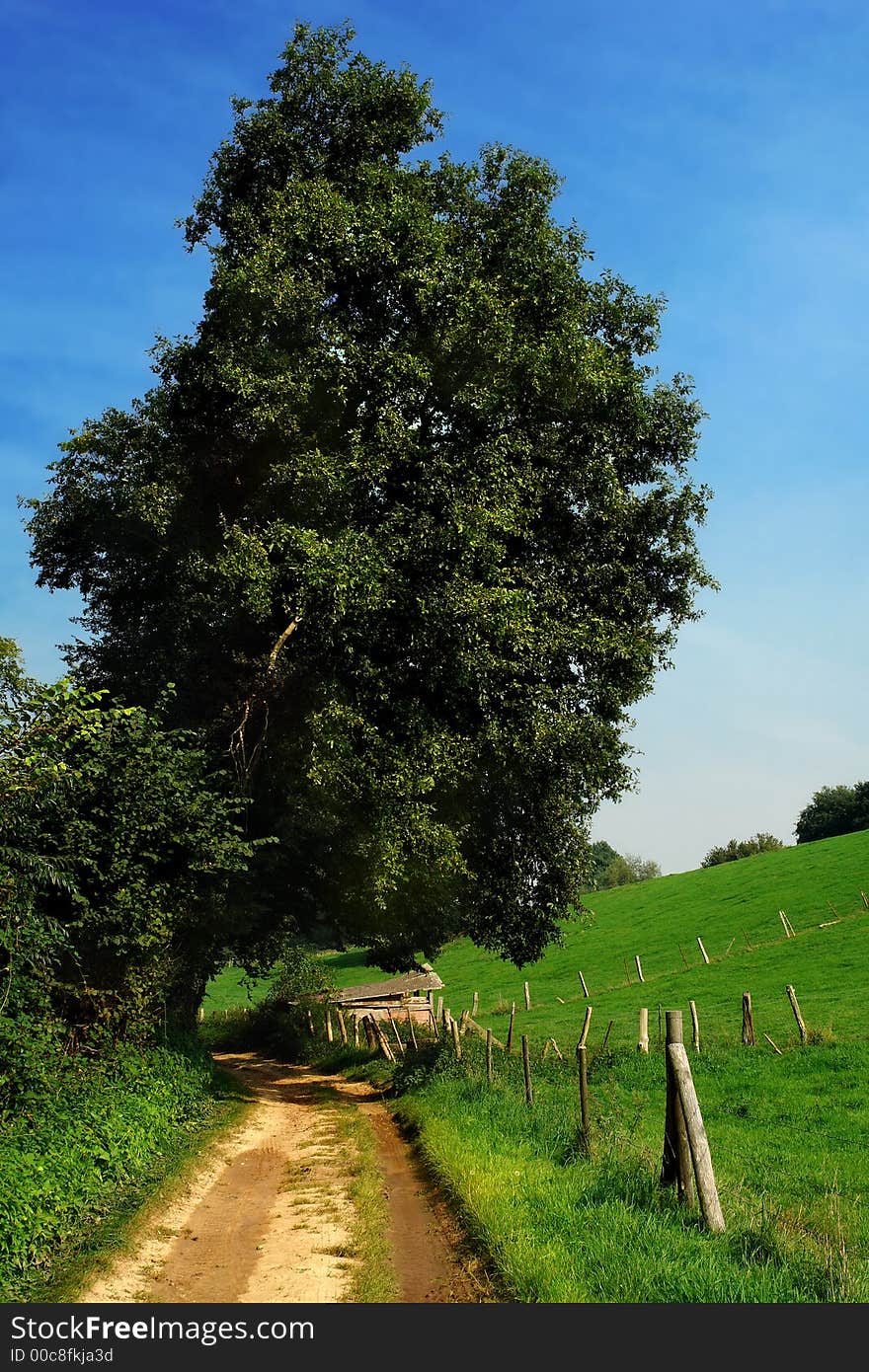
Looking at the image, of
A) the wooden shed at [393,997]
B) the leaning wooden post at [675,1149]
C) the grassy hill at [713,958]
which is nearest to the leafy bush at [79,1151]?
the leaning wooden post at [675,1149]

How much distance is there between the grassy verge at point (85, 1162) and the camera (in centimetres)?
1030

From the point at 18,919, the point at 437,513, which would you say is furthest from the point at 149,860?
the point at 437,513

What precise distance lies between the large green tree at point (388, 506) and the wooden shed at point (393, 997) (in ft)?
99.5

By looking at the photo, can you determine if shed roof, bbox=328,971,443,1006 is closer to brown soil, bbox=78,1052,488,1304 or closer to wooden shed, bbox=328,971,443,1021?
wooden shed, bbox=328,971,443,1021

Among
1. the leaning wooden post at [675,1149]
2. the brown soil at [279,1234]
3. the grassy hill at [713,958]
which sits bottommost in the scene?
the grassy hill at [713,958]

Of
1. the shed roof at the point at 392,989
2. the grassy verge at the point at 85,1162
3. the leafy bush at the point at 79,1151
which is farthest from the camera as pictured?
the shed roof at the point at 392,989

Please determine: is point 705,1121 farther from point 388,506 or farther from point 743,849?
point 743,849

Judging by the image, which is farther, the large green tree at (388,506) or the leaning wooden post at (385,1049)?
the leaning wooden post at (385,1049)

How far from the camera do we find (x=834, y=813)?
122 m

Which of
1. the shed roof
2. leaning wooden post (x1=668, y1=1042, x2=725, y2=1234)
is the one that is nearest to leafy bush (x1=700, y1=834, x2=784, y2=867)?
the shed roof

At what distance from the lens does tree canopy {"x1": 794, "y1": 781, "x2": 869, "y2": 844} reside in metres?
117

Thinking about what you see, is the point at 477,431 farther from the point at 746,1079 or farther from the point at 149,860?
the point at 746,1079

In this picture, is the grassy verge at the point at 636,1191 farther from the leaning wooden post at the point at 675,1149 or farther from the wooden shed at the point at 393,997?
the wooden shed at the point at 393,997

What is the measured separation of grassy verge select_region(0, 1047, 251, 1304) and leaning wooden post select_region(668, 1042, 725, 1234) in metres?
6.64
